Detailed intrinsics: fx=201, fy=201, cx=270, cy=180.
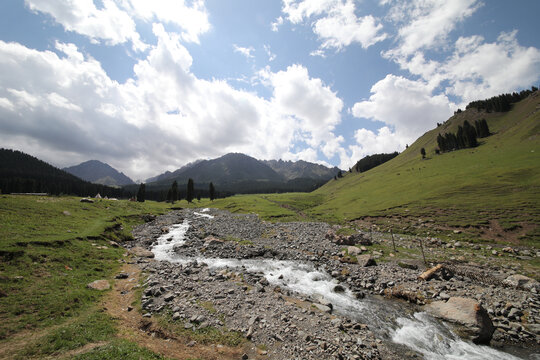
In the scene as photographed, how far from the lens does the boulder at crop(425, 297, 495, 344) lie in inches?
489

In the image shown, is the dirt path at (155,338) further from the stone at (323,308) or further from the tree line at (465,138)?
the tree line at (465,138)

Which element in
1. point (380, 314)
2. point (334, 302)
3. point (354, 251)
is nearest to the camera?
point (380, 314)

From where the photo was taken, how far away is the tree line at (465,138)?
367 feet

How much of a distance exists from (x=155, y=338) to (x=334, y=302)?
12612mm

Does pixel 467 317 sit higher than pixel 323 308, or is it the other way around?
pixel 467 317

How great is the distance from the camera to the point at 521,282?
17.6 meters

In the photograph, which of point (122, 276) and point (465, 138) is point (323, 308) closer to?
point (122, 276)

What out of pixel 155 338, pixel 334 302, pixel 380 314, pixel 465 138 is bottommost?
pixel 380 314

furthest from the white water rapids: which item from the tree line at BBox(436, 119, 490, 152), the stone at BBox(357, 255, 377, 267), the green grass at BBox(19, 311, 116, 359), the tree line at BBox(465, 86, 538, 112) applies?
the tree line at BBox(465, 86, 538, 112)

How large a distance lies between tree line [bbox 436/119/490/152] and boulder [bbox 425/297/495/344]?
13967 cm

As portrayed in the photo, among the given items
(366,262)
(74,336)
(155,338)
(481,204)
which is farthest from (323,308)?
(481,204)

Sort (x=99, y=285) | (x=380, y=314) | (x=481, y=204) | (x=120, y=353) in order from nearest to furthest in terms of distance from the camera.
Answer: (x=120, y=353) < (x=380, y=314) < (x=99, y=285) < (x=481, y=204)

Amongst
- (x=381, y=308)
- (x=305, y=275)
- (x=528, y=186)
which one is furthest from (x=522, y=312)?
(x=528, y=186)

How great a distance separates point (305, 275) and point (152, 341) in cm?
1491
